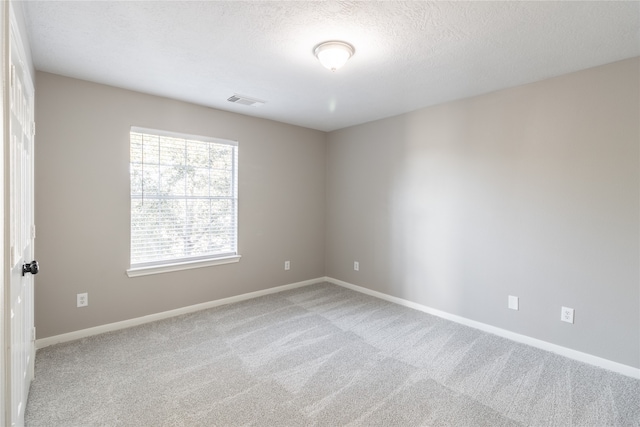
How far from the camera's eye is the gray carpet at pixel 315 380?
6.33 ft

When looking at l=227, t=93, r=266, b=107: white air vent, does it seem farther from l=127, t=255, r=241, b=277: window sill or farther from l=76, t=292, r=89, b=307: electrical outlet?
l=76, t=292, r=89, b=307: electrical outlet

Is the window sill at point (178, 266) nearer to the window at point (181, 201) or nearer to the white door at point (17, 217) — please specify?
the window at point (181, 201)

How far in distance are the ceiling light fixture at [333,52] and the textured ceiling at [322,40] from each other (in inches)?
2.4

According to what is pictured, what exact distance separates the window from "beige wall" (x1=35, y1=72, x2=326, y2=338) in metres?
0.09

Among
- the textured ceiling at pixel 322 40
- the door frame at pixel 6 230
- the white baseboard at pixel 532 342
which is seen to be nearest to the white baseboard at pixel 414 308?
the white baseboard at pixel 532 342

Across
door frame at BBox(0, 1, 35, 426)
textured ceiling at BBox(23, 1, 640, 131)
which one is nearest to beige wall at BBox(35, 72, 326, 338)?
textured ceiling at BBox(23, 1, 640, 131)

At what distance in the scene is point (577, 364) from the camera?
101 inches

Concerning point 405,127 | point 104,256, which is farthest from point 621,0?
point 104,256

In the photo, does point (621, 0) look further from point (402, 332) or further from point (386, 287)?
point (386, 287)

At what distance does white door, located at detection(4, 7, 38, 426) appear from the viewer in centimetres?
132

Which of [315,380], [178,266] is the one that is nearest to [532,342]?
[315,380]

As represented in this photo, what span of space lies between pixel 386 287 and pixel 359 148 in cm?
196

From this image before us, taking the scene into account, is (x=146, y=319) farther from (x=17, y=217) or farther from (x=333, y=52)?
(x=333, y=52)

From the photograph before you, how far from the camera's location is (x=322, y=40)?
2.13 m
